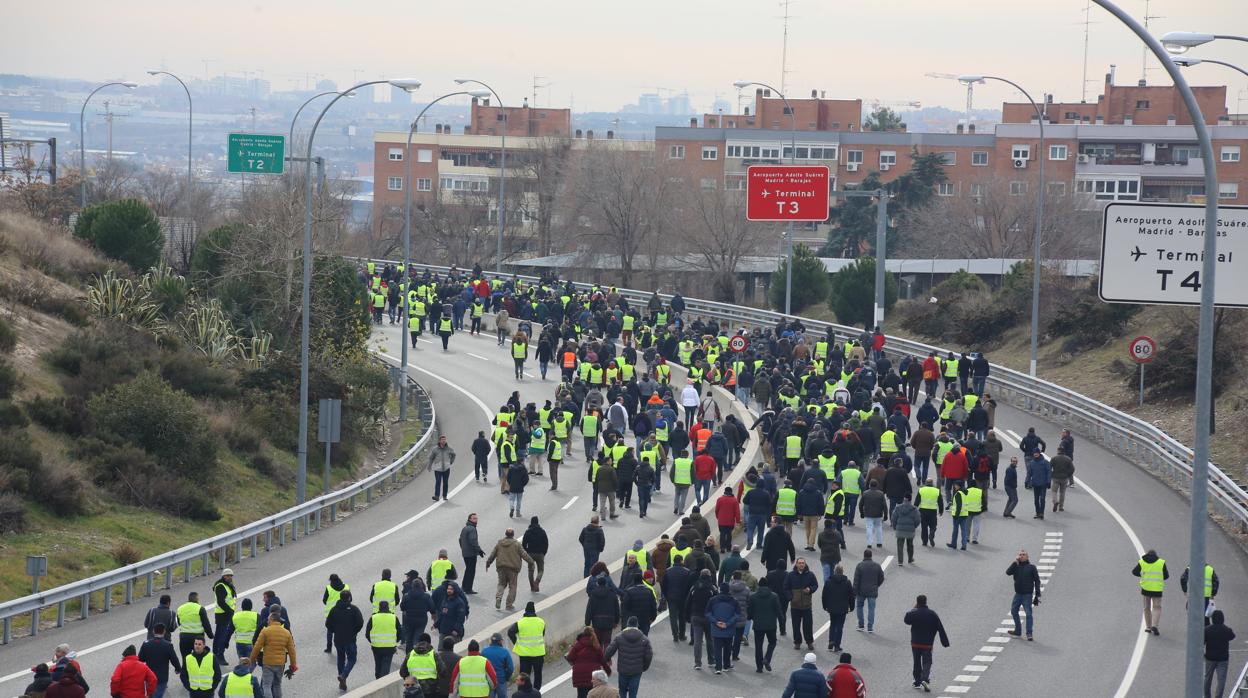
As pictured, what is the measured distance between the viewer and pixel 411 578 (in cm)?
1919

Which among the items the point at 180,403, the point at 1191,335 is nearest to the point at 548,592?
the point at 180,403

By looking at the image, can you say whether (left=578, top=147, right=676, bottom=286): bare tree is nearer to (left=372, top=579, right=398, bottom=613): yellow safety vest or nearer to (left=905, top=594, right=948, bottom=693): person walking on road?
(left=905, top=594, right=948, bottom=693): person walking on road

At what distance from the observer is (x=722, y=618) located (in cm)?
1908

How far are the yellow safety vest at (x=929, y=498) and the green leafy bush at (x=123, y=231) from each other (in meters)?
25.9

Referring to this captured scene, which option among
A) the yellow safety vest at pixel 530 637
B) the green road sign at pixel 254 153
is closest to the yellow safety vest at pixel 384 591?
the yellow safety vest at pixel 530 637

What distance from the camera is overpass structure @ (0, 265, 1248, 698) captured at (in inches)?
762

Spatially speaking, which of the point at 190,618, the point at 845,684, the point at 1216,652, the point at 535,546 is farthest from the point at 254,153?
the point at 1216,652

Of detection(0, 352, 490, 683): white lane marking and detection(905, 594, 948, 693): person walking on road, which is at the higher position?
detection(905, 594, 948, 693): person walking on road

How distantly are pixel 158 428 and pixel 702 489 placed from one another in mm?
10429

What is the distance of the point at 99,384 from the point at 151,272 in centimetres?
1046

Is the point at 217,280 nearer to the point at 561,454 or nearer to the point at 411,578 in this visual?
the point at 561,454

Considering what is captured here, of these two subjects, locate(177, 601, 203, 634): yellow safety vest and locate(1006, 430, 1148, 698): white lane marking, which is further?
locate(1006, 430, 1148, 698): white lane marking

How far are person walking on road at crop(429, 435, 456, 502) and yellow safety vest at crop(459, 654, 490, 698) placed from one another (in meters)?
14.9

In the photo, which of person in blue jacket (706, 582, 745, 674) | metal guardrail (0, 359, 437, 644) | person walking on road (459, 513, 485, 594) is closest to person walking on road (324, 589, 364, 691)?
person in blue jacket (706, 582, 745, 674)
